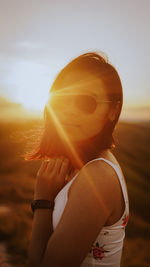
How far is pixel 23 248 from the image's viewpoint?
4957 mm

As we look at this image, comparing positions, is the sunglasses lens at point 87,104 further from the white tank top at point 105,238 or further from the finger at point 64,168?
the white tank top at point 105,238

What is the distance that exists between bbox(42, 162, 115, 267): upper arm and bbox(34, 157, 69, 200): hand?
41 centimetres

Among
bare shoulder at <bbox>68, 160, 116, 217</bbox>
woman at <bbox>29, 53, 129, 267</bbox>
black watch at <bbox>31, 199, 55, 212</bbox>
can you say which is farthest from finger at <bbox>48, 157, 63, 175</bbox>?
bare shoulder at <bbox>68, 160, 116, 217</bbox>

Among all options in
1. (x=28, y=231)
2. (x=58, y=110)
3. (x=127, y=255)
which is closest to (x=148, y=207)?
(x=127, y=255)

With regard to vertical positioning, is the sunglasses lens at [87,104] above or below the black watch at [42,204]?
above

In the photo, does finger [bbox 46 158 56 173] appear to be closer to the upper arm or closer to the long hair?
the long hair

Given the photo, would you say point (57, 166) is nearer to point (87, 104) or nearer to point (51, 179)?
point (51, 179)

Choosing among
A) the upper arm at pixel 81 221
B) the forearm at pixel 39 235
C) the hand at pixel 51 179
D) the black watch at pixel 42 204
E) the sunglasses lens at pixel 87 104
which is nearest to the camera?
the upper arm at pixel 81 221

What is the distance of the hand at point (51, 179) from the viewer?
1548 mm

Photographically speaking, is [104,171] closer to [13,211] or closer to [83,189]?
[83,189]

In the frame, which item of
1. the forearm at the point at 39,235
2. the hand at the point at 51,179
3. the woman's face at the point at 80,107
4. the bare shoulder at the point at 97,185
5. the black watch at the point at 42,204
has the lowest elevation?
the forearm at the point at 39,235

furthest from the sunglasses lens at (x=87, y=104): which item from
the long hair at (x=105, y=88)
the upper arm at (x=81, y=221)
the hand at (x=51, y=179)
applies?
the upper arm at (x=81, y=221)

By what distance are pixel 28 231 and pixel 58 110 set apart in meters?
4.85

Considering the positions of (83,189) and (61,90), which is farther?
(61,90)
